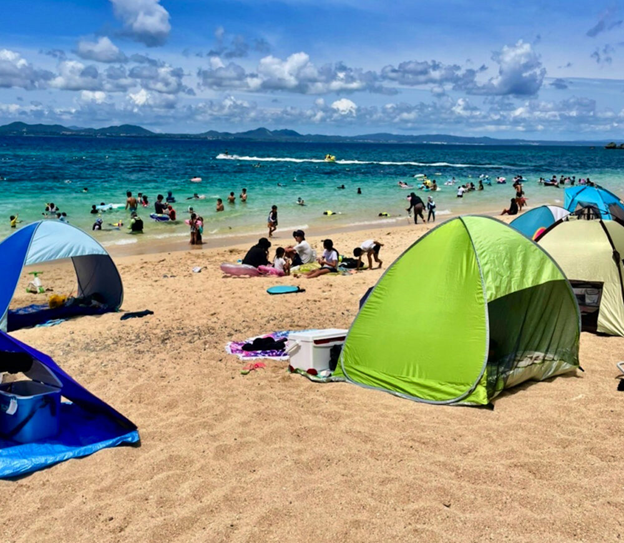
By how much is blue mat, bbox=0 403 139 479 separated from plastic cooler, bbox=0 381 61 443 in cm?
7

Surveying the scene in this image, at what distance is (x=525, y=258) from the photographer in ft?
22.6

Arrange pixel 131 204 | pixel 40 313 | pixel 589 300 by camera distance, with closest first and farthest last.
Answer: pixel 589 300, pixel 40 313, pixel 131 204

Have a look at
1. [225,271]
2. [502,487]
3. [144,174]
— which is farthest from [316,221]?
[144,174]

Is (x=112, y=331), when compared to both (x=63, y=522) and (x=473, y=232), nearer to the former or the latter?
(x=63, y=522)

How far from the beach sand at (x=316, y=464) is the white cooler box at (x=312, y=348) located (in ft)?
0.77

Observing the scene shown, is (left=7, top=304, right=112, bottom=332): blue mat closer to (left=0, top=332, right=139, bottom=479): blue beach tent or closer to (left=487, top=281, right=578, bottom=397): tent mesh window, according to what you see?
(left=0, top=332, right=139, bottom=479): blue beach tent

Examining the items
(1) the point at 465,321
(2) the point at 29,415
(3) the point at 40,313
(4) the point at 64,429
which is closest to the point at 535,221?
(1) the point at 465,321

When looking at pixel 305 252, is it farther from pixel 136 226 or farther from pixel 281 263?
pixel 136 226

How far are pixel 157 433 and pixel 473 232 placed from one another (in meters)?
4.09

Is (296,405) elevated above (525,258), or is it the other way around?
(525,258)

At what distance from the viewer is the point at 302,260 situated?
1407 cm

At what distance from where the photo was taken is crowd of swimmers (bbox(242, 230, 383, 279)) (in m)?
13.4

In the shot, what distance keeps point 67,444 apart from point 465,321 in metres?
4.22

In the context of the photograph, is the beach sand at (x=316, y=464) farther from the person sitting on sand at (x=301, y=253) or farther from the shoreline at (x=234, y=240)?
the shoreline at (x=234, y=240)
